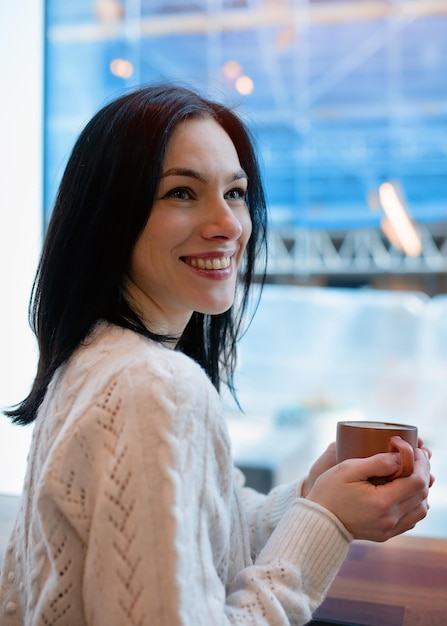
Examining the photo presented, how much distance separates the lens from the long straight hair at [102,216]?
3.10 feet

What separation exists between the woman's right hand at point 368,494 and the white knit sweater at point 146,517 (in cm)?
2

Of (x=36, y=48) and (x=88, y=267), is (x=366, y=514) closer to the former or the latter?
(x=88, y=267)

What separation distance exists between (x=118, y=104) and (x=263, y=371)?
615 cm

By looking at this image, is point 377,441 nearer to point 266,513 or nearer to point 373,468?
point 373,468

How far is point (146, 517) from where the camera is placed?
75 centimetres

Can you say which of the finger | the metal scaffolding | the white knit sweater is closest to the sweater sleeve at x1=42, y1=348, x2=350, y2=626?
the white knit sweater

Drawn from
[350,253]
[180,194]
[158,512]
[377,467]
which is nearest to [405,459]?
[377,467]

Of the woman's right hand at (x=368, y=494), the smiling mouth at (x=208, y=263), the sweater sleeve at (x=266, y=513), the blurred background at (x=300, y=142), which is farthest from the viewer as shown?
the blurred background at (x=300, y=142)

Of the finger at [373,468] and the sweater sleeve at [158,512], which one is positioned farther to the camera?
the finger at [373,468]

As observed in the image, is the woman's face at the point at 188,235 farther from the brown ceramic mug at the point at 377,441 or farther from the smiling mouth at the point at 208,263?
the brown ceramic mug at the point at 377,441

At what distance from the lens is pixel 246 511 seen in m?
1.26

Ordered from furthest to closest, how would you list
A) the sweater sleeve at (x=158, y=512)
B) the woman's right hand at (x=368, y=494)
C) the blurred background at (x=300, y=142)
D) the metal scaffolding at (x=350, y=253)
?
1. the metal scaffolding at (x=350, y=253)
2. the blurred background at (x=300, y=142)
3. the woman's right hand at (x=368, y=494)
4. the sweater sleeve at (x=158, y=512)

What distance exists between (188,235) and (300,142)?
12.5ft

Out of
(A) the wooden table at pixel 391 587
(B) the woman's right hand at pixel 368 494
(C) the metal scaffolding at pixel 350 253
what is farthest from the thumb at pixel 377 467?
(C) the metal scaffolding at pixel 350 253
